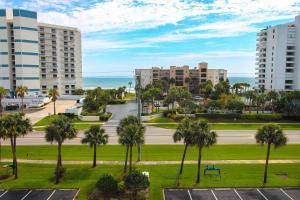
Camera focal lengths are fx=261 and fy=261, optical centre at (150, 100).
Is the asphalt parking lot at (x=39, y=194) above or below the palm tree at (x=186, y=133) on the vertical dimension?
below

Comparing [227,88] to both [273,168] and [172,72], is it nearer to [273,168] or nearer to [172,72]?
[172,72]

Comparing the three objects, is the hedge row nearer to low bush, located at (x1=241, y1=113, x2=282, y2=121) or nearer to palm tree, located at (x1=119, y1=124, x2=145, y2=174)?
low bush, located at (x1=241, y1=113, x2=282, y2=121)

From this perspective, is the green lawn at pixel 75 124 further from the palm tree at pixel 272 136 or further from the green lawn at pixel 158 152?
the palm tree at pixel 272 136

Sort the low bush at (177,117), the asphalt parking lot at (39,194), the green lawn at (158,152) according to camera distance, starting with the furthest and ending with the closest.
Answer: the low bush at (177,117)
the green lawn at (158,152)
the asphalt parking lot at (39,194)

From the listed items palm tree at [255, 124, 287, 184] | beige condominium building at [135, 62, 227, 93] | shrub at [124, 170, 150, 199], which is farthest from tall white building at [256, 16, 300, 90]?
shrub at [124, 170, 150, 199]

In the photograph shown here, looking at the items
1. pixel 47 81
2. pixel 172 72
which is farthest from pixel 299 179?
pixel 172 72

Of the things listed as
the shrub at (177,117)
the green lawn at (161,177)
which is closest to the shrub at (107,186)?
the green lawn at (161,177)

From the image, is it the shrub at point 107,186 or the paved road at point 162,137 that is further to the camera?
the paved road at point 162,137

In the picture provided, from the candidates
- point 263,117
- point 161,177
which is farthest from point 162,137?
point 263,117
